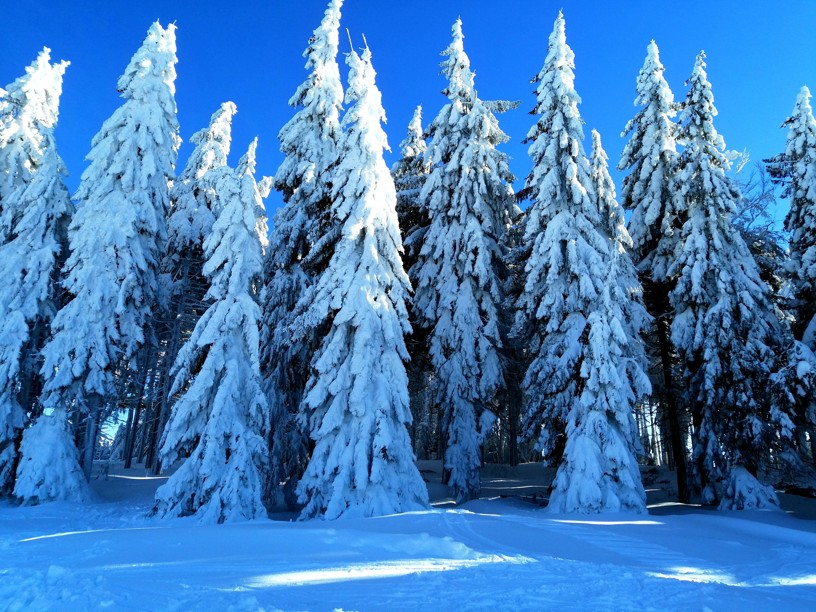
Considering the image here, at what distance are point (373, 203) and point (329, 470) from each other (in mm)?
7887

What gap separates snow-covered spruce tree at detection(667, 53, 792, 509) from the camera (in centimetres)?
1603

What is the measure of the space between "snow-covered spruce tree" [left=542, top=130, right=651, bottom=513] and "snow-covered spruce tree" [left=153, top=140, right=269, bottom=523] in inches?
347

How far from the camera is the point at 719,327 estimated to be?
1708 cm

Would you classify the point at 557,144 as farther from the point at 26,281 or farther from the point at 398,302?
the point at 26,281

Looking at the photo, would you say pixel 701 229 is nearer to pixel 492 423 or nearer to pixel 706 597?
pixel 492 423

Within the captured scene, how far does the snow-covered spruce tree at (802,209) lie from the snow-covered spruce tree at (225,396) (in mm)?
19157

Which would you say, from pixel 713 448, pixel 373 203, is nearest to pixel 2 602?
pixel 373 203

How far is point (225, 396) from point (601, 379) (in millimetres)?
10792

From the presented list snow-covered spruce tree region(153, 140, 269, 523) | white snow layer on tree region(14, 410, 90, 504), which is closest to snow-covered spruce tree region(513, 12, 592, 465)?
snow-covered spruce tree region(153, 140, 269, 523)

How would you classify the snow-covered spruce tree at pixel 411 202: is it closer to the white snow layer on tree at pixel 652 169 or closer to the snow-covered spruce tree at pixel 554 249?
the snow-covered spruce tree at pixel 554 249

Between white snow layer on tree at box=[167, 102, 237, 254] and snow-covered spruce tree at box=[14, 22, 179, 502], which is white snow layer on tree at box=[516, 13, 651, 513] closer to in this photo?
snow-covered spruce tree at box=[14, 22, 179, 502]

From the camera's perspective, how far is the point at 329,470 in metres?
13.1

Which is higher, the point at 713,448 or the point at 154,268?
the point at 154,268

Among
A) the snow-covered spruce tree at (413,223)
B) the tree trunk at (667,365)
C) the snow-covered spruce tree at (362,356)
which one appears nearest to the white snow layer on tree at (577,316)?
the tree trunk at (667,365)
